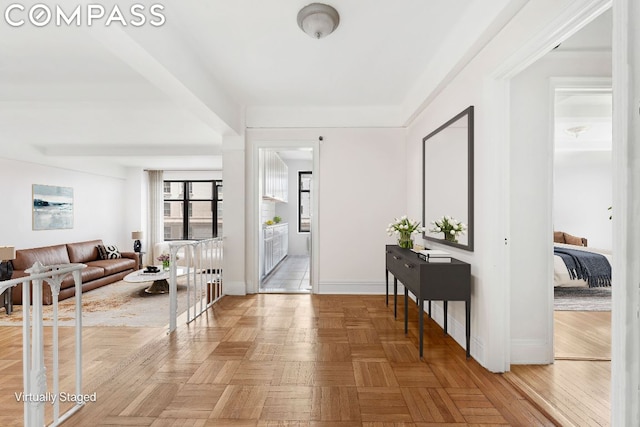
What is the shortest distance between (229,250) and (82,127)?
282cm

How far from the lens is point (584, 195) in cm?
689

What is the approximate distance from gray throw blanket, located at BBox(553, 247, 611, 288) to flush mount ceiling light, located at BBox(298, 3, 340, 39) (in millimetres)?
4235

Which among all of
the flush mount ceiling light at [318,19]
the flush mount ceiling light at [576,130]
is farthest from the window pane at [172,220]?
the flush mount ceiling light at [576,130]

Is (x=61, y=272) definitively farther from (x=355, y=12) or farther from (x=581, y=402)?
(x=581, y=402)

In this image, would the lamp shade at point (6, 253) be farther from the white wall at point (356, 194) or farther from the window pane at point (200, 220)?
the window pane at point (200, 220)

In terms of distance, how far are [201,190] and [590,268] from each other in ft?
25.8

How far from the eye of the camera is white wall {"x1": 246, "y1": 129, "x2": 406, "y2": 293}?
464 centimetres

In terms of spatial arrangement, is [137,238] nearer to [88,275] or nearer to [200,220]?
[200,220]

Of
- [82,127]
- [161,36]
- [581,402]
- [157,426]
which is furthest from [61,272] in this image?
[82,127]

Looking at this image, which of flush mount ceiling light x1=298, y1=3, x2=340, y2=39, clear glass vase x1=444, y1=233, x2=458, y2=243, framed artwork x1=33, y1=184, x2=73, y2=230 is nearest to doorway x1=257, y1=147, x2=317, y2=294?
clear glass vase x1=444, y1=233, x2=458, y2=243

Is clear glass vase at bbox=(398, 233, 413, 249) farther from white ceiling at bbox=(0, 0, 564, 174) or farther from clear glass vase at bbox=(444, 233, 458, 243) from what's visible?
white ceiling at bbox=(0, 0, 564, 174)

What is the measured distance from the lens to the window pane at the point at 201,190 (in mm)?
8734

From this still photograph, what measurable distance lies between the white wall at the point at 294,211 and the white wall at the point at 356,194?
4.20 m

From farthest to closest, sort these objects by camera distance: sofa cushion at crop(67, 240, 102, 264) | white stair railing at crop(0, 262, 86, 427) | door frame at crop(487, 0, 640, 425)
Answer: sofa cushion at crop(67, 240, 102, 264)
white stair railing at crop(0, 262, 86, 427)
door frame at crop(487, 0, 640, 425)
